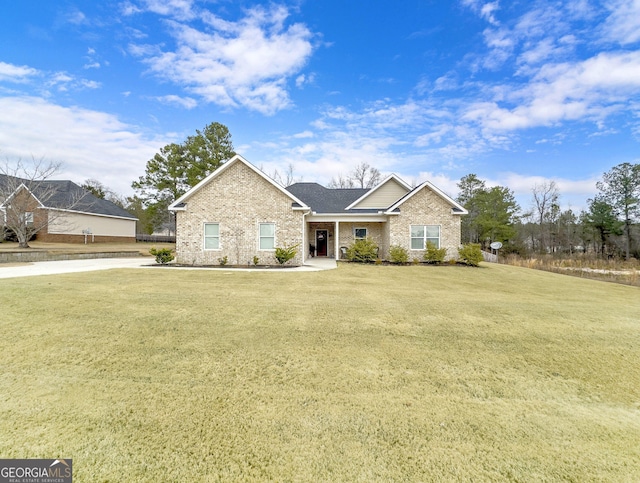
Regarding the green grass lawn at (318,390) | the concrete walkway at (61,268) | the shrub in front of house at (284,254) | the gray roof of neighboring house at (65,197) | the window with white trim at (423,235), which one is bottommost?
the green grass lawn at (318,390)

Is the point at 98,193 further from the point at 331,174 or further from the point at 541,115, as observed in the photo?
the point at 541,115

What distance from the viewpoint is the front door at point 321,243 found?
20.0 m

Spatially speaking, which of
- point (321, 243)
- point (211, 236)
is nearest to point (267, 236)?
point (211, 236)

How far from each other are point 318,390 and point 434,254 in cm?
1424

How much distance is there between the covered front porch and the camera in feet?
57.7

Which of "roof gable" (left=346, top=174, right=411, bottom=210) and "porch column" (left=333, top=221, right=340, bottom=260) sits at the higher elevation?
"roof gable" (left=346, top=174, right=411, bottom=210)

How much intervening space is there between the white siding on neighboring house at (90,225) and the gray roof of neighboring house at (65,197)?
620 mm

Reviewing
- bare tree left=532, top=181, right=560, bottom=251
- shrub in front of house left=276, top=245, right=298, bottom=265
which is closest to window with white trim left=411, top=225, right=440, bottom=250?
shrub in front of house left=276, top=245, right=298, bottom=265

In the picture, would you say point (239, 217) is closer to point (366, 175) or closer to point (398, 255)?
point (398, 255)

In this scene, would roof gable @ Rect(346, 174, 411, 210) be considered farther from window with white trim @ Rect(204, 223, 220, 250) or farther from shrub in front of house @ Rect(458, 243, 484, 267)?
window with white trim @ Rect(204, 223, 220, 250)

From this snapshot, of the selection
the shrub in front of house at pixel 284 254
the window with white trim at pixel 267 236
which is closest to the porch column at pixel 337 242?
the shrub in front of house at pixel 284 254

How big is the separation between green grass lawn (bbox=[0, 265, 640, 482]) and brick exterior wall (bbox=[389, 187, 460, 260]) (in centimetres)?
1012

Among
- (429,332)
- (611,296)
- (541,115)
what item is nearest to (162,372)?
(429,332)

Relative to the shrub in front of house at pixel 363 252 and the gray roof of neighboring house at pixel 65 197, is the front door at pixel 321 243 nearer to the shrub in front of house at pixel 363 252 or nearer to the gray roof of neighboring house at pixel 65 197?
the shrub in front of house at pixel 363 252
